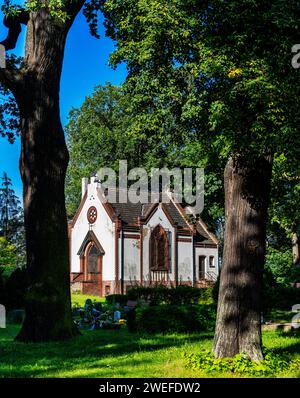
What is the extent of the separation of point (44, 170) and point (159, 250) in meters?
30.6

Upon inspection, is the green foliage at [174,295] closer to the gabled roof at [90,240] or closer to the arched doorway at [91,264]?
the arched doorway at [91,264]

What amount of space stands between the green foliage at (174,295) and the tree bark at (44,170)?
1481 centimetres

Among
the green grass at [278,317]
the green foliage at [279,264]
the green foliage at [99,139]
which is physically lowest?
the green grass at [278,317]

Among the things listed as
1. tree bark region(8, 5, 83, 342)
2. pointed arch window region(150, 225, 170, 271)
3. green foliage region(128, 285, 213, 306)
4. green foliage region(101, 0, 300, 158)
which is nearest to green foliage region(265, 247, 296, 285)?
pointed arch window region(150, 225, 170, 271)

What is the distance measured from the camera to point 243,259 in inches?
389

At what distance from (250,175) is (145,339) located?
6.83 meters

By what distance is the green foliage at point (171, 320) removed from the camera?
1700 cm

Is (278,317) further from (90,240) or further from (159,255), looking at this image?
(90,240)

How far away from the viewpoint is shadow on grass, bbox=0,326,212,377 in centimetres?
1025

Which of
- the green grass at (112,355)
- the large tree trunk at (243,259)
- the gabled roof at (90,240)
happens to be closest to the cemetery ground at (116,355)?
the green grass at (112,355)

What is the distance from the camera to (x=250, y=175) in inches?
399

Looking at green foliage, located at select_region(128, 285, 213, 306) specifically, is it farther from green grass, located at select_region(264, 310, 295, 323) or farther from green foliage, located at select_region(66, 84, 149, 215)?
green foliage, located at select_region(66, 84, 149, 215)

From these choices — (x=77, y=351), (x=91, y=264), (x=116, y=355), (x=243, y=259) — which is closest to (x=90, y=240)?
(x=91, y=264)

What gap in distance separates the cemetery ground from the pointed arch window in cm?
2778
